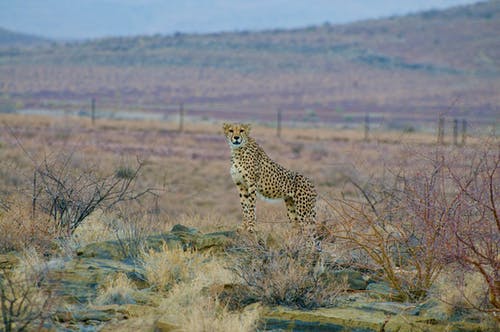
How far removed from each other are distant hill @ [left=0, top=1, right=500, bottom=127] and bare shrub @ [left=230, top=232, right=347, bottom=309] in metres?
47.4

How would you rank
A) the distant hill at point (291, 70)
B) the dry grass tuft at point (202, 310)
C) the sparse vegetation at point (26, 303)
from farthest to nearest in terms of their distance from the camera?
the distant hill at point (291, 70) < the dry grass tuft at point (202, 310) < the sparse vegetation at point (26, 303)

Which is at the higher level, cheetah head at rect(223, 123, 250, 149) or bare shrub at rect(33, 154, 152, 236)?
cheetah head at rect(223, 123, 250, 149)

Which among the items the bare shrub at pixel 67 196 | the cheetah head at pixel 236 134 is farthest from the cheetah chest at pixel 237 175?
the bare shrub at pixel 67 196

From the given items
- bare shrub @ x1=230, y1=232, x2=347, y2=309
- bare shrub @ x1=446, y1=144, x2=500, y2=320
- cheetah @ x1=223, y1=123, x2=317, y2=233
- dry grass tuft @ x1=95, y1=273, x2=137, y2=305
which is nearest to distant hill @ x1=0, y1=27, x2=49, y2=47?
cheetah @ x1=223, y1=123, x2=317, y2=233

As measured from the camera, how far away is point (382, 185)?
11.7 meters

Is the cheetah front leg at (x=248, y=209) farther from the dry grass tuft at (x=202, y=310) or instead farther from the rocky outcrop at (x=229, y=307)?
the dry grass tuft at (x=202, y=310)

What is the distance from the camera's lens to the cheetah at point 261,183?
1026 cm

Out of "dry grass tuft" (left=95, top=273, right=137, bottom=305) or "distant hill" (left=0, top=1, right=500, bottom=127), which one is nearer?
"dry grass tuft" (left=95, top=273, right=137, bottom=305)

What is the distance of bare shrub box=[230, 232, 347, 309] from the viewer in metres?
7.91

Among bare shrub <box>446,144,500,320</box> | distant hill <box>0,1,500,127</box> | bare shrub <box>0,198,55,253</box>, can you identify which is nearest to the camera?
bare shrub <box>446,144,500,320</box>

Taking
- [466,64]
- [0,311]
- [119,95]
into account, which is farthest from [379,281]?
[466,64]

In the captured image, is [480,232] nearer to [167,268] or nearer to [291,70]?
[167,268]

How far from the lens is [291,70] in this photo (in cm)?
8000

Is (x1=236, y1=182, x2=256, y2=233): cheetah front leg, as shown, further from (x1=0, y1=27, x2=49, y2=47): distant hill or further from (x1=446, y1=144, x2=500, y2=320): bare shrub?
(x1=0, y1=27, x2=49, y2=47): distant hill
